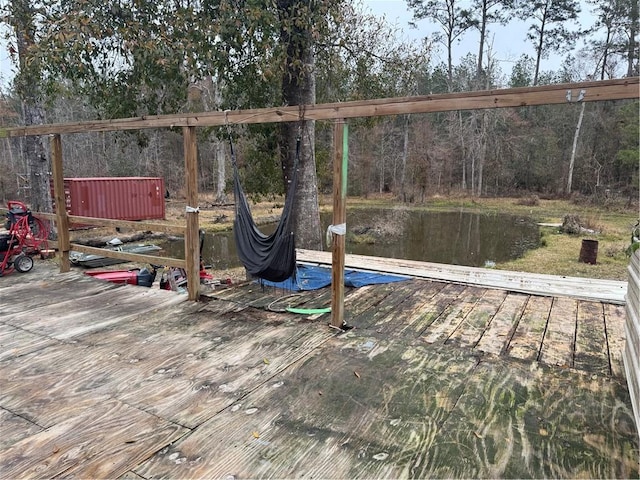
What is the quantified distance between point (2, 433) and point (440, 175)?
22.0 m

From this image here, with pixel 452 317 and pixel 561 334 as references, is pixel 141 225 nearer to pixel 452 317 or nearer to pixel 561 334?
pixel 452 317

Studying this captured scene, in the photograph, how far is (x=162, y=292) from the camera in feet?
13.9

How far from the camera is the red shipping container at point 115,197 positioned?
11.5 metres

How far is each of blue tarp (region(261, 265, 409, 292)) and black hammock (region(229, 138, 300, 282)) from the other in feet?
1.25

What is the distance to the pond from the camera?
9.99 metres

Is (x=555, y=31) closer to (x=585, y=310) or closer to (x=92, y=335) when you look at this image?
(x=585, y=310)

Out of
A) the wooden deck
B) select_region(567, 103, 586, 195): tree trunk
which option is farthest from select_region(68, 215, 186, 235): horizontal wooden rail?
select_region(567, 103, 586, 195): tree trunk

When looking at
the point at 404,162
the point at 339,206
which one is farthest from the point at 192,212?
the point at 404,162

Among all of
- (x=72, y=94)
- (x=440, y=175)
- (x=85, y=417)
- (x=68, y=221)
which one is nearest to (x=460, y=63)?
(x=440, y=175)

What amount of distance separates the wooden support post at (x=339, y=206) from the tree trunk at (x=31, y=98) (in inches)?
145

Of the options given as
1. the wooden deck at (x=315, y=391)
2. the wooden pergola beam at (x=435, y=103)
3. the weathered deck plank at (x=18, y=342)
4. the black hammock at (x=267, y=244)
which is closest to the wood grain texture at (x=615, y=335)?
the wooden deck at (x=315, y=391)

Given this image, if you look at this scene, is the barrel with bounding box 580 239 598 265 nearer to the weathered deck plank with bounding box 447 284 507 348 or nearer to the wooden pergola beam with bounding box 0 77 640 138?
the weathered deck plank with bounding box 447 284 507 348

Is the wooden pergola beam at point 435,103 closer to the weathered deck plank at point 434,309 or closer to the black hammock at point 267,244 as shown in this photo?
the black hammock at point 267,244

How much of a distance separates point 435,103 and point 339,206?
3.09ft
